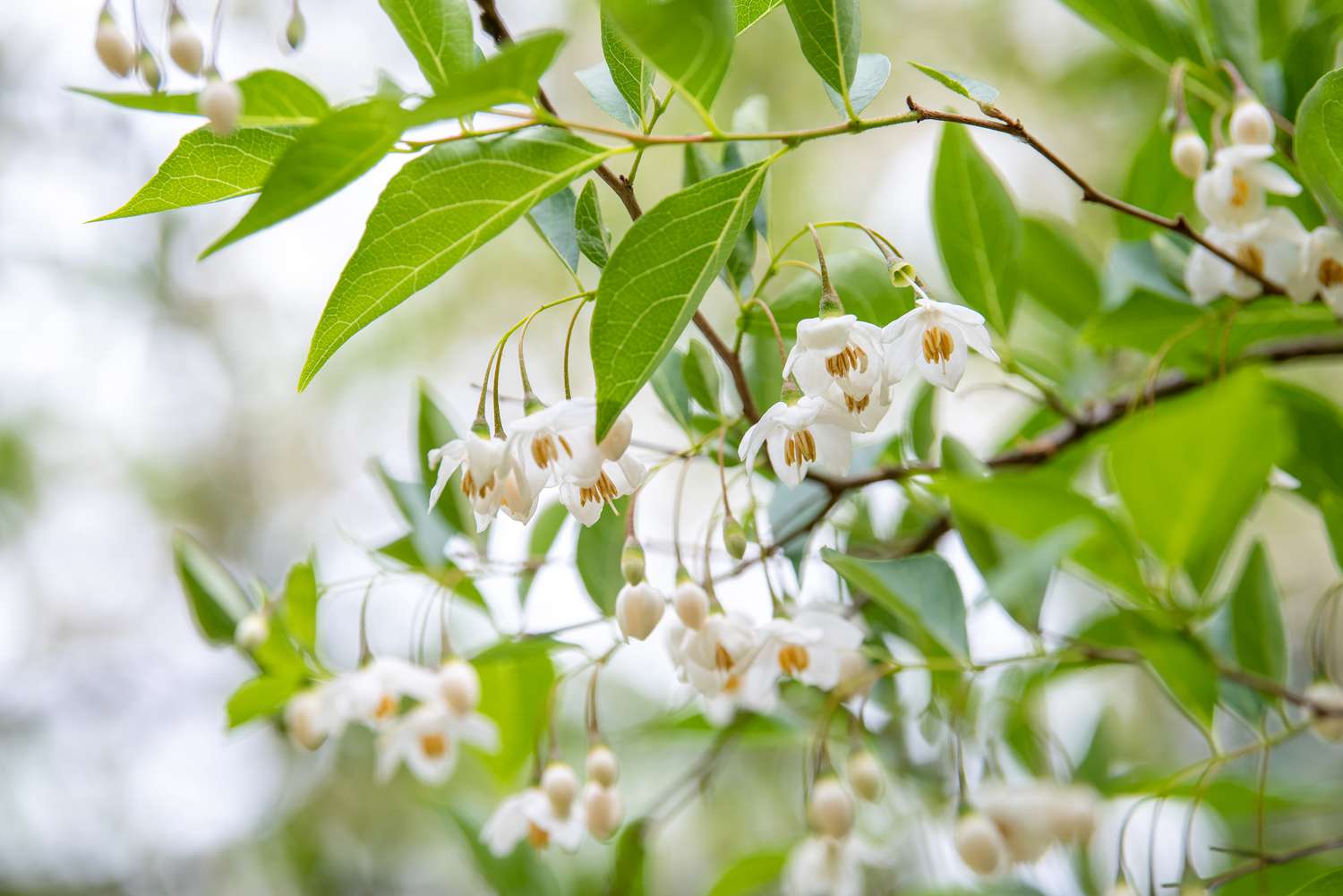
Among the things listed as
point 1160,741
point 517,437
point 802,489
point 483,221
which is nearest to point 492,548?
Result: point 802,489

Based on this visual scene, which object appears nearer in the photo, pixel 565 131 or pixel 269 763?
pixel 565 131

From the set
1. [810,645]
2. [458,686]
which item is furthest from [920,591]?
[458,686]

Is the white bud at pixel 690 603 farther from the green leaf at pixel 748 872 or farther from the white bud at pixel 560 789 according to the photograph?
the green leaf at pixel 748 872

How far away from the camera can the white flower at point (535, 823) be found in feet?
3.41

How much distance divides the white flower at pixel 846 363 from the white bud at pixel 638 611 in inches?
7.6

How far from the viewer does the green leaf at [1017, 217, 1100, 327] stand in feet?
4.04

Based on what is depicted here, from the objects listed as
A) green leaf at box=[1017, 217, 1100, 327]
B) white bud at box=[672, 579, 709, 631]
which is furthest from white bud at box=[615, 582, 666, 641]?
green leaf at box=[1017, 217, 1100, 327]

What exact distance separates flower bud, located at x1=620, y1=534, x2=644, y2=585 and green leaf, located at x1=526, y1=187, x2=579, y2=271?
0.22 m

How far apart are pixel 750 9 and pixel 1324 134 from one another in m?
0.40

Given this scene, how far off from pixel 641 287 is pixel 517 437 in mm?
175

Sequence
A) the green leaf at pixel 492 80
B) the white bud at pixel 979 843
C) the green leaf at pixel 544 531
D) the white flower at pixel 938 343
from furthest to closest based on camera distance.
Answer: the green leaf at pixel 544 531 → the white bud at pixel 979 843 → the white flower at pixel 938 343 → the green leaf at pixel 492 80

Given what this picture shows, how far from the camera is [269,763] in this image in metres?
3.81

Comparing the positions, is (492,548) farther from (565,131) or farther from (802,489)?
(565,131)

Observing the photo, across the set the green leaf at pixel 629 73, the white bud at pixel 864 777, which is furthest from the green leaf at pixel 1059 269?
the green leaf at pixel 629 73
